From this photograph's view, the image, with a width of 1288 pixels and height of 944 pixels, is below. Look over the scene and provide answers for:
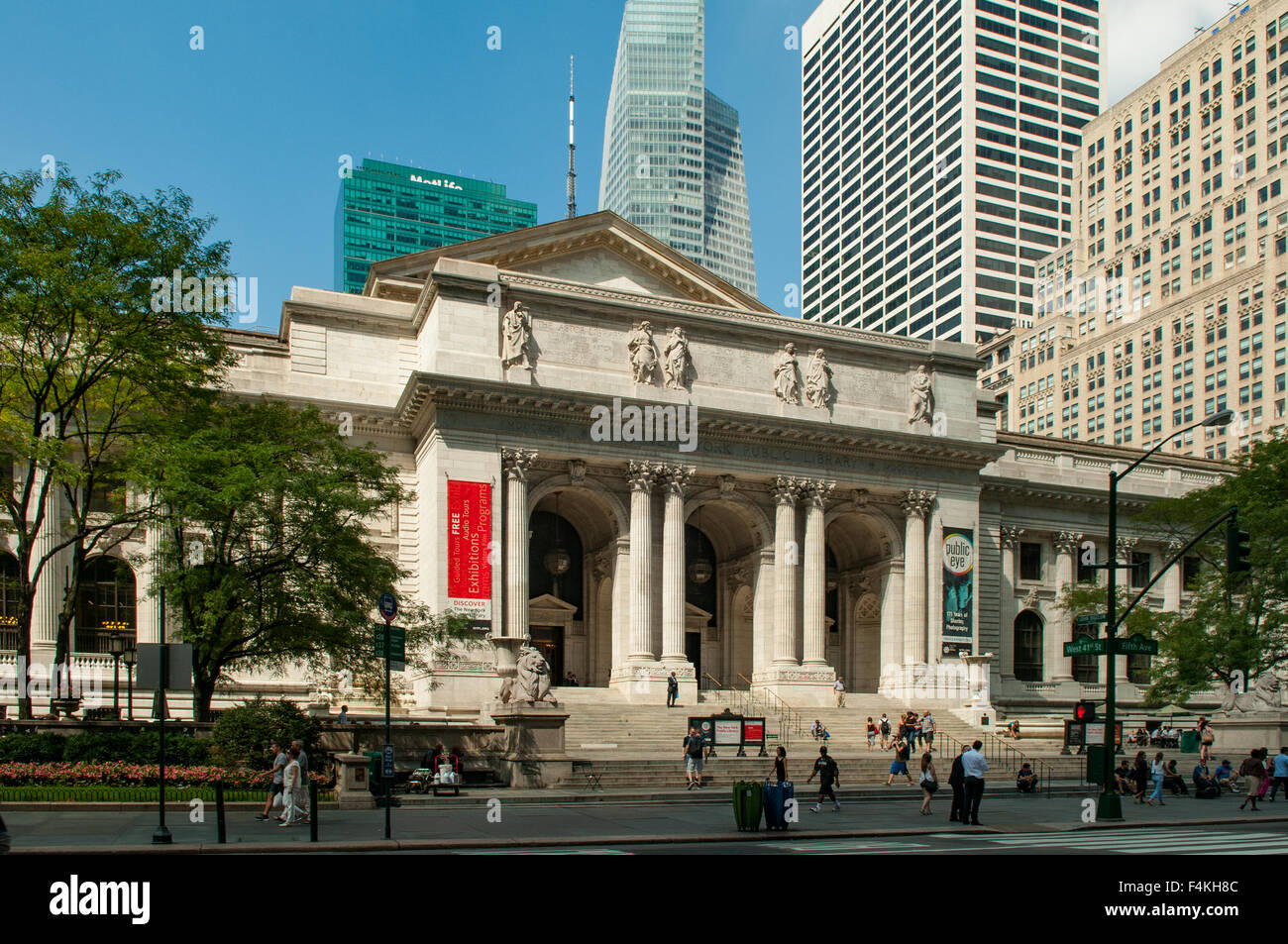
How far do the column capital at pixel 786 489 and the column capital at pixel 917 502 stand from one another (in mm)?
5818

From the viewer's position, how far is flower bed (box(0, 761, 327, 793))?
2641 centimetres

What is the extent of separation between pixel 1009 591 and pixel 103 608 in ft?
141

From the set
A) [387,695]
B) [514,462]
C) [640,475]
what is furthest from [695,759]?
[640,475]

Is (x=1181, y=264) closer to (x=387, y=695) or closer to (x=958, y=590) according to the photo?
(x=958, y=590)

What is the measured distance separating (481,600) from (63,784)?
2072 centimetres

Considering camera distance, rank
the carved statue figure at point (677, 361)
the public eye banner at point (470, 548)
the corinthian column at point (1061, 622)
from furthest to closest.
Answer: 1. the corinthian column at point (1061, 622)
2. the carved statue figure at point (677, 361)
3. the public eye banner at point (470, 548)

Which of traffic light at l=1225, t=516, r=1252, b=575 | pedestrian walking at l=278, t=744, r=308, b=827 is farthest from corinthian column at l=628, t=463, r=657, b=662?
pedestrian walking at l=278, t=744, r=308, b=827

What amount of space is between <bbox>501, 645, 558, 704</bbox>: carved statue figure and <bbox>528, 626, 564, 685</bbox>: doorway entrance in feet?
66.0

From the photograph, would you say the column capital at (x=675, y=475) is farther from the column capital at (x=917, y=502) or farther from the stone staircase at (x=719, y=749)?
the column capital at (x=917, y=502)

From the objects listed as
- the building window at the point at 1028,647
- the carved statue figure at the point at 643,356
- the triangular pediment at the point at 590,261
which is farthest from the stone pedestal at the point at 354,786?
the building window at the point at 1028,647

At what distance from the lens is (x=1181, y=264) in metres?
105

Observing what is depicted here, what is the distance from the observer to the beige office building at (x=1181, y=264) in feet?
315
